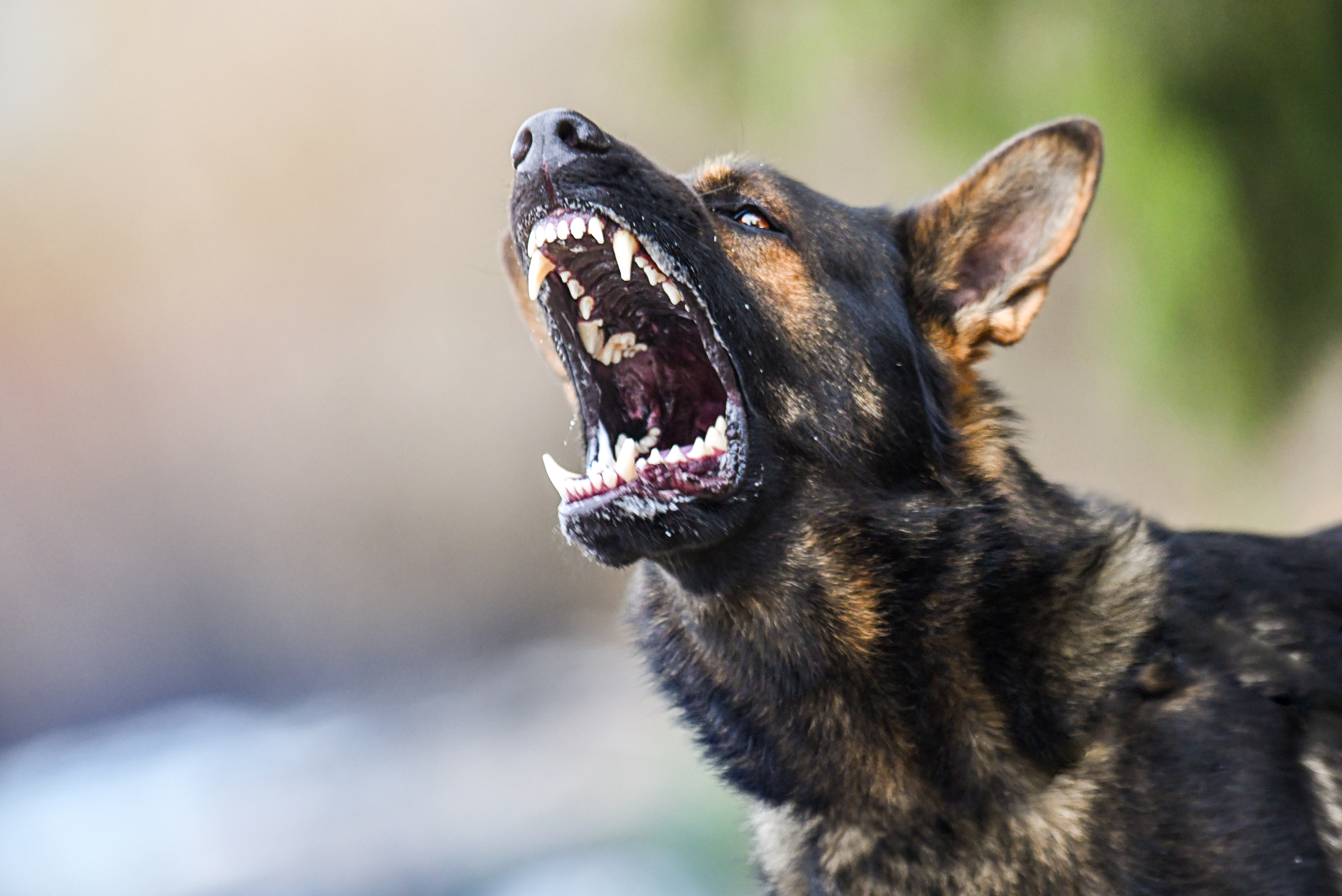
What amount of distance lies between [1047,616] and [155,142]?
482cm

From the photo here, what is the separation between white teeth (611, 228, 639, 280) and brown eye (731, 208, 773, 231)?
276mm

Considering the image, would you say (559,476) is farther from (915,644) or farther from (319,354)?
(319,354)

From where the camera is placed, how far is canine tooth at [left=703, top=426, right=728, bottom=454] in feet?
6.13

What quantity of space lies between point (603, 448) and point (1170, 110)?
13.8 ft

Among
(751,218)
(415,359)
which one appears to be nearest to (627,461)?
(751,218)

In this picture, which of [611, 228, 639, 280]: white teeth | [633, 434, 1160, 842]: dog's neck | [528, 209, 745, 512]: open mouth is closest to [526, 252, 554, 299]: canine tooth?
[528, 209, 745, 512]: open mouth

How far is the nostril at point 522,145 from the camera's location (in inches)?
74.4

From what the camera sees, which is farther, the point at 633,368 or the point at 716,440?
the point at 633,368

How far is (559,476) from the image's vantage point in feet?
6.50

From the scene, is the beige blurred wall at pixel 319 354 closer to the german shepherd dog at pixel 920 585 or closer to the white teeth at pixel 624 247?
the german shepherd dog at pixel 920 585

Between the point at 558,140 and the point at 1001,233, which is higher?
the point at 558,140

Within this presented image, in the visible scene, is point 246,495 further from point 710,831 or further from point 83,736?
point 710,831

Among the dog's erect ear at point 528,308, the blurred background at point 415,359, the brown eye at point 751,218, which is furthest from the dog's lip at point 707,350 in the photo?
the blurred background at point 415,359

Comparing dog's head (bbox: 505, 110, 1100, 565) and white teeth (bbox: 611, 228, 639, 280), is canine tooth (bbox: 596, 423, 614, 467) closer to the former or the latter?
dog's head (bbox: 505, 110, 1100, 565)
